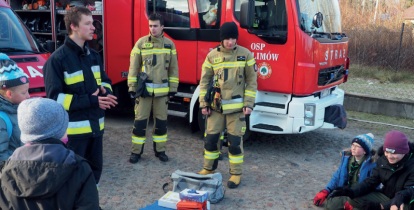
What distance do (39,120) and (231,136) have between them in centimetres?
289

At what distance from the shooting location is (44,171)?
1569 millimetres

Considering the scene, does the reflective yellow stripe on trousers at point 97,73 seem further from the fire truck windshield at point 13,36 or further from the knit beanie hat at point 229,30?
the fire truck windshield at point 13,36

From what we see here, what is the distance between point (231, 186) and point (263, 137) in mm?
2227

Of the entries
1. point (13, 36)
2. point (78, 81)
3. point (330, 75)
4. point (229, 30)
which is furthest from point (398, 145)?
point (13, 36)

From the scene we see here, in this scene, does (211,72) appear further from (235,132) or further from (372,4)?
(372,4)

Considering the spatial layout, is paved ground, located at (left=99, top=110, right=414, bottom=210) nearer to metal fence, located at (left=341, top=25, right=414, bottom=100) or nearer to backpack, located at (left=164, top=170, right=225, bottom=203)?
backpack, located at (left=164, top=170, right=225, bottom=203)

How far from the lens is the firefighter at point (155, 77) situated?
4871 mm

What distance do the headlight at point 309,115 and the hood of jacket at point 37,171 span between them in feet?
12.9

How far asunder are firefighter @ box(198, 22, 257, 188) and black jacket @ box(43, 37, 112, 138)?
152 centimetres

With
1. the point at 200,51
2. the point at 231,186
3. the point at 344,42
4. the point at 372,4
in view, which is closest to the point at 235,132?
the point at 231,186

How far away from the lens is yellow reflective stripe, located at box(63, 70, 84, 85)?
304 cm

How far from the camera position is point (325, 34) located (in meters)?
5.32

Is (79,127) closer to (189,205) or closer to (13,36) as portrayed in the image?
(189,205)

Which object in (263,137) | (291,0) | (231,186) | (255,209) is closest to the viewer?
(255,209)
